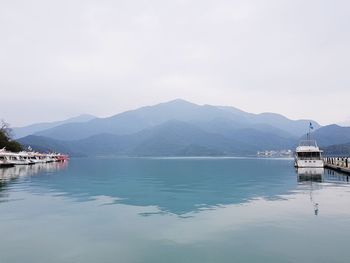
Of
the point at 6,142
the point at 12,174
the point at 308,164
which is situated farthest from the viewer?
the point at 6,142

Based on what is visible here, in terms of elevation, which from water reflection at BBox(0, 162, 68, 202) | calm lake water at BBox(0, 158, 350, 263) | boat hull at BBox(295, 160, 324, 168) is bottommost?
calm lake water at BBox(0, 158, 350, 263)

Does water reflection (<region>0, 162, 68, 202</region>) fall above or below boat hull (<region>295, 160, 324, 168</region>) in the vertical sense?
below

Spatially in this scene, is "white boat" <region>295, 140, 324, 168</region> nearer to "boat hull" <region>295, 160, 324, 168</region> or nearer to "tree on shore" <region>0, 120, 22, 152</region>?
"boat hull" <region>295, 160, 324, 168</region>

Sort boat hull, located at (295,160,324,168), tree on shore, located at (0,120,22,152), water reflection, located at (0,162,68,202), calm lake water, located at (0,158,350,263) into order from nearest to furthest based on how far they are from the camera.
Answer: calm lake water, located at (0,158,350,263) < water reflection, located at (0,162,68,202) < boat hull, located at (295,160,324,168) < tree on shore, located at (0,120,22,152)

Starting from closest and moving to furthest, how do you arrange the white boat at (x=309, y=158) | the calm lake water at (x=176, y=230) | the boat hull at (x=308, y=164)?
1. the calm lake water at (x=176, y=230)
2. the boat hull at (x=308, y=164)
3. the white boat at (x=309, y=158)

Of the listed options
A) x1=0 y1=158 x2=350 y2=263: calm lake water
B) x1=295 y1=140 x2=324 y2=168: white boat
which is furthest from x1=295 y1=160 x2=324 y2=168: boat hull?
x1=0 y1=158 x2=350 y2=263: calm lake water

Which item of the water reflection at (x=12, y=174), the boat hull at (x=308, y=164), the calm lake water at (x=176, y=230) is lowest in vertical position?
the calm lake water at (x=176, y=230)

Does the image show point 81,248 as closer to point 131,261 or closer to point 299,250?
point 131,261

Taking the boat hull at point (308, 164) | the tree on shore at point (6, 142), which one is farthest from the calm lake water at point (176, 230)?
the tree on shore at point (6, 142)

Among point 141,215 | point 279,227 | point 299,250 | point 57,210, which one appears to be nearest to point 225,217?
point 279,227

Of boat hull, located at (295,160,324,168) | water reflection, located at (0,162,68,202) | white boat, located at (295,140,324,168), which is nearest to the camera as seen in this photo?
water reflection, located at (0,162,68,202)

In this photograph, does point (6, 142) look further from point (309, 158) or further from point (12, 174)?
point (309, 158)

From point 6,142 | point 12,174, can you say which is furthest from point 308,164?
point 6,142

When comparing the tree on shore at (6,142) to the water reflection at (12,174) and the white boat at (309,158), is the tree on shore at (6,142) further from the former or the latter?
the white boat at (309,158)
